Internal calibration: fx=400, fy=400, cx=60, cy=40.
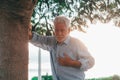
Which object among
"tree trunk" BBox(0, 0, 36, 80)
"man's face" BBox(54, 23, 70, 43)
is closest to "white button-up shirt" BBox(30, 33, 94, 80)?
"man's face" BBox(54, 23, 70, 43)

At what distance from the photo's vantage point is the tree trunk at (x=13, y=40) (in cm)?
461

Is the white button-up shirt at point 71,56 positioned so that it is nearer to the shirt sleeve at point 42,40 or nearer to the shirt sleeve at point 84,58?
the shirt sleeve at point 84,58

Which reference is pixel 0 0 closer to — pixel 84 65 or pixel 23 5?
pixel 23 5

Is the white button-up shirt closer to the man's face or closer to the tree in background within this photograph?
the man's face

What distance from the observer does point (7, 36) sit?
4648 mm

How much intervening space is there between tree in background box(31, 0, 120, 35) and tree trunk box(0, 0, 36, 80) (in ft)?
17.6

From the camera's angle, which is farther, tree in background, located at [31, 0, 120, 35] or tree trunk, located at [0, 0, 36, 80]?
tree in background, located at [31, 0, 120, 35]

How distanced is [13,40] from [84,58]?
90cm

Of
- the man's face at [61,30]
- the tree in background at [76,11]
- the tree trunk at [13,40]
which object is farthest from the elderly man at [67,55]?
Result: the tree in background at [76,11]

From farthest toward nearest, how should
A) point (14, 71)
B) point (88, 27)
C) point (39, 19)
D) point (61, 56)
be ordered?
point (88, 27) < point (39, 19) < point (61, 56) < point (14, 71)

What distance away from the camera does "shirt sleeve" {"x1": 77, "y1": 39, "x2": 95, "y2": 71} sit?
482 cm

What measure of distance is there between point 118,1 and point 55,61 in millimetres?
6449

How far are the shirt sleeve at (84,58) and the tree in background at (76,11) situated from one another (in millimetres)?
5217

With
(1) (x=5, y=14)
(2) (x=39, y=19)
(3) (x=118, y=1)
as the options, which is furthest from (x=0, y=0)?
(3) (x=118, y=1)
